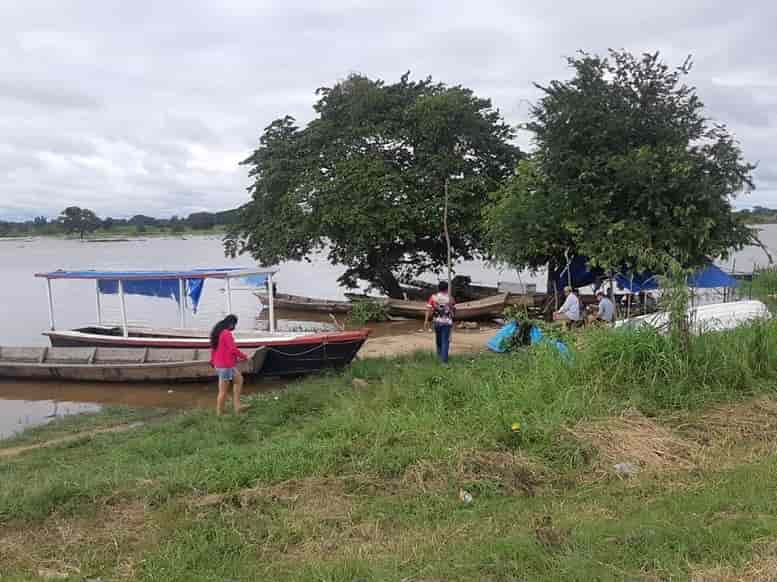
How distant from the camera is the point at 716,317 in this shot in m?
10.7

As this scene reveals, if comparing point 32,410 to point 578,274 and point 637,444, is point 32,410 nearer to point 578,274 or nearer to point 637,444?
point 637,444

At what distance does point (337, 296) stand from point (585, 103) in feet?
68.8

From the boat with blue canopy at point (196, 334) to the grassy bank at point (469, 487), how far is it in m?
4.98

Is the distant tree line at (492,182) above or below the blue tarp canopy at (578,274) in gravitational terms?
above

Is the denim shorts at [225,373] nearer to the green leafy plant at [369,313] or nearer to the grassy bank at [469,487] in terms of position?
the grassy bank at [469,487]

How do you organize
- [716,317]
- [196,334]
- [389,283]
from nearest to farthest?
1. [716,317]
2. [196,334]
3. [389,283]

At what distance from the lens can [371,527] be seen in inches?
176

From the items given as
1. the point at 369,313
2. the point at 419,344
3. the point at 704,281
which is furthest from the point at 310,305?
the point at 704,281

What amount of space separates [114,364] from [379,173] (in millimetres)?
11345

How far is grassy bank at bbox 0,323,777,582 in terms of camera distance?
12.8 feet

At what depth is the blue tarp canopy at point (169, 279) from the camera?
1412 cm

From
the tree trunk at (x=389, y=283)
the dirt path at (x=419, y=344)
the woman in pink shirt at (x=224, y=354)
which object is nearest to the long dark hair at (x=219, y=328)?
the woman in pink shirt at (x=224, y=354)

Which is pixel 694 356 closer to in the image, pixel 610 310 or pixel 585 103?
pixel 610 310

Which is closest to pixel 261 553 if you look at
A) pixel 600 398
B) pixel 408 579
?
pixel 408 579
